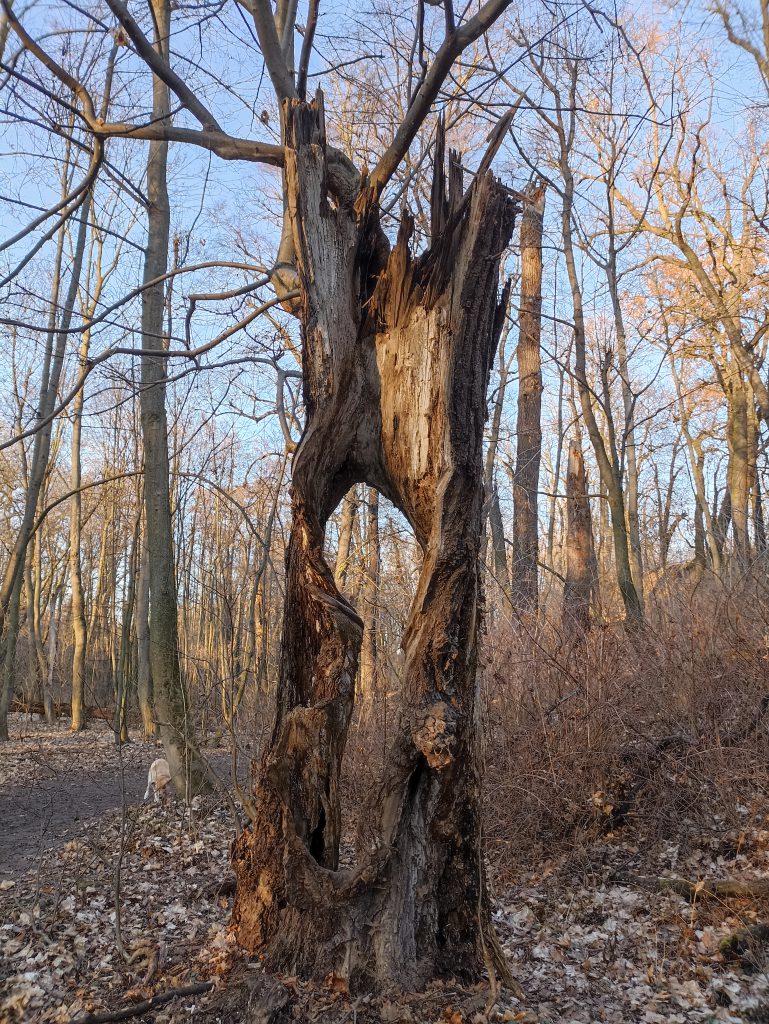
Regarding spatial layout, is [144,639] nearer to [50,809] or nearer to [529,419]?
[50,809]

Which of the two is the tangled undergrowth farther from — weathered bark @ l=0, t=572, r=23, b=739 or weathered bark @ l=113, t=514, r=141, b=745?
weathered bark @ l=0, t=572, r=23, b=739

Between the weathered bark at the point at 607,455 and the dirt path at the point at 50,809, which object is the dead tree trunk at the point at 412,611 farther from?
the weathered bark at the point at 607,455

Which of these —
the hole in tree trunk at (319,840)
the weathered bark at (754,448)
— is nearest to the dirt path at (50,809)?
the hole in tree trunk at (319,840)

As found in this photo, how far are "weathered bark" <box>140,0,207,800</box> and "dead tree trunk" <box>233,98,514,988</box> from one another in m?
3.57

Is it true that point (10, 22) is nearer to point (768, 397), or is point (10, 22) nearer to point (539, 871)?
point (539, 871)

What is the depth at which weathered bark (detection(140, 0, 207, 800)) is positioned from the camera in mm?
7043

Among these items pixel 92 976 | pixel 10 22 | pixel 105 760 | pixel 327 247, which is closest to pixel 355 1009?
pixel 92 976

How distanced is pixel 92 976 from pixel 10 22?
15.9ft

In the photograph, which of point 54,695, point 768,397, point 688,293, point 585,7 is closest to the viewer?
point 585,7

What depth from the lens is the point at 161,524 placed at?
750 cm

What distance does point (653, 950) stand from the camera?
11.7 feet

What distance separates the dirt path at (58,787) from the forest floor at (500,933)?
0.70m

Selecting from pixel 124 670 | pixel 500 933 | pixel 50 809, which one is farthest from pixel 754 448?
pixel 50 809

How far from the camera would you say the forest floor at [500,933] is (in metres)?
2.89
